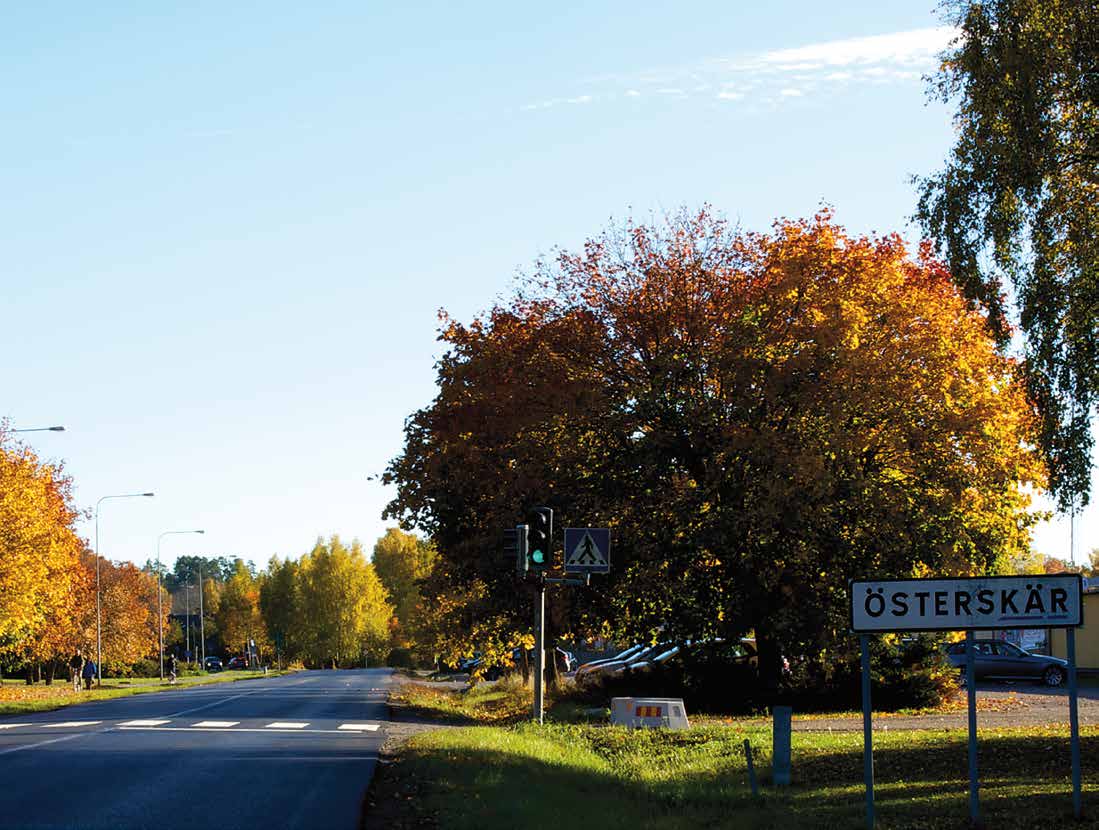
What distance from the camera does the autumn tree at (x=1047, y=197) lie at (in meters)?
16.7

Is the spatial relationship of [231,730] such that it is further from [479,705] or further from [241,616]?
[241,616]

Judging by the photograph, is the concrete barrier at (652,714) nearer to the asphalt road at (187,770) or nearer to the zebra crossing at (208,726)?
the asphalt road at (187,770)

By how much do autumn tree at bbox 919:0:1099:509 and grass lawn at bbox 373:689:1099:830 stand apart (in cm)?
403

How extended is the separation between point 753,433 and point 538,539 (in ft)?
24.2

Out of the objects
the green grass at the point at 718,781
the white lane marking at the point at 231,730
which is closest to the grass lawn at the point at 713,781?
the green grass at the point at 718,781

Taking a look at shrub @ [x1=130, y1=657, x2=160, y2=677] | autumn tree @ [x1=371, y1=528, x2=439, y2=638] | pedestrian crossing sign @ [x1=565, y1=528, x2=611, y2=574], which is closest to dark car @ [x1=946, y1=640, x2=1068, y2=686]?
pedestrian crossing sign @ [x1=565, y1=528, x2=611, y2=574]

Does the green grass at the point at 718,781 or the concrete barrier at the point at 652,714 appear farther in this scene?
the concrete barrier at the point at 652,714

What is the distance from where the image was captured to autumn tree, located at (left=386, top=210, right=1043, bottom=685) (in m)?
28.0

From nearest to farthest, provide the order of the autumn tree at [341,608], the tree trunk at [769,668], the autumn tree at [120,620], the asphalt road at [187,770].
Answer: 1. the asphalt road at [187,770]
2. the tree trunk at [769,668]
3. the autumn tree at [120,620]
4. the autumn tree at [341,608]

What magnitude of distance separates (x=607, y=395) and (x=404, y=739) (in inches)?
396

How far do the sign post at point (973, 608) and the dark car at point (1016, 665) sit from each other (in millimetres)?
34976

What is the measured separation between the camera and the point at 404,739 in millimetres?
23188

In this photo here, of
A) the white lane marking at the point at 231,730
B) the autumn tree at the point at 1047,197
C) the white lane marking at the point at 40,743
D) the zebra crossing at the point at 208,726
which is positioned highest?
the autumn tree at the point at 1047,197

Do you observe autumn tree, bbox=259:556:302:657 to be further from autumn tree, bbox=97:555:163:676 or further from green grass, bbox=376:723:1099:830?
green grass, bbox=376:723:1099:830
